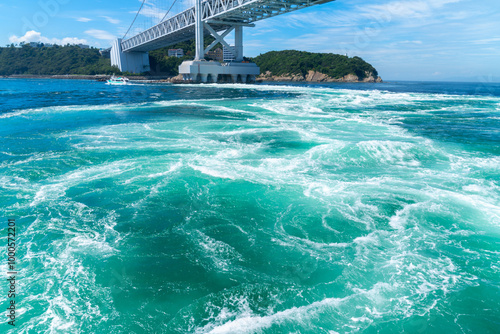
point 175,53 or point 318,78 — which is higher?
point 175,53

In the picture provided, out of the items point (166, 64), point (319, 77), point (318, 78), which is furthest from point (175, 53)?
point (319, 77)

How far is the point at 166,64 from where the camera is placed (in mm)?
93375

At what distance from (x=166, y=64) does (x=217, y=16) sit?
4535 cm

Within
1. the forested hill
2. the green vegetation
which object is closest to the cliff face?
the green vegetation

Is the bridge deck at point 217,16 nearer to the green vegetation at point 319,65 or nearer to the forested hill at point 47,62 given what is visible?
the forested hill at point 47,62

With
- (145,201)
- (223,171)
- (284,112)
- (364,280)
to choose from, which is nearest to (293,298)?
(364,280)

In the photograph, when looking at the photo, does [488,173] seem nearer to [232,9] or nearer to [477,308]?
[477,308]

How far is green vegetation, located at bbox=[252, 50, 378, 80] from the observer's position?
3775 inches

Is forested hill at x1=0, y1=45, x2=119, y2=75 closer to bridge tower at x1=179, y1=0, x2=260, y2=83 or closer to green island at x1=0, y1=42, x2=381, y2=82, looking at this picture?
green island at x1=0, y1=42, x2=381, y2=82

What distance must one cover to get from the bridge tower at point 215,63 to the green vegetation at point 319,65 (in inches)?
1573

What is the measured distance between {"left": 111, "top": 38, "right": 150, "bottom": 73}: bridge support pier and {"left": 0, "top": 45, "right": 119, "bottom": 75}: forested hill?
8346 mm

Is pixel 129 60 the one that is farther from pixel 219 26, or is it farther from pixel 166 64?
pixel 219 26

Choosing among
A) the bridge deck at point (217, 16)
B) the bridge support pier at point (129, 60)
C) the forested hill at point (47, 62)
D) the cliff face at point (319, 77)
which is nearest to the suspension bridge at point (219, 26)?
the bridge deck at point (217, 16)

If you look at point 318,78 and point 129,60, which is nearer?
point 129,60
